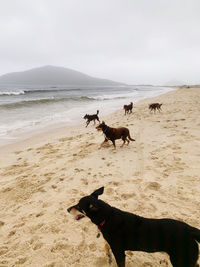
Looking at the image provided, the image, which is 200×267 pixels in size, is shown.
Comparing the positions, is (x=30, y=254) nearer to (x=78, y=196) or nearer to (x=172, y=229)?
(x=78, y=196)

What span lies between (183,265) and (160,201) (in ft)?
5.15

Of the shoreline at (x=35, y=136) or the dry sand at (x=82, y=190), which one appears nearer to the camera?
the dry sand at (x=82, y=190)

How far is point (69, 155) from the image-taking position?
594cm

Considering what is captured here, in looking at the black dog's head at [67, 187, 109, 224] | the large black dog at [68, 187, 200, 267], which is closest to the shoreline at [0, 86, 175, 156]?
the black dog's head at [67, 187, 109, 224]

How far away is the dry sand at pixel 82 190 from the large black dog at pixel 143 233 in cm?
58

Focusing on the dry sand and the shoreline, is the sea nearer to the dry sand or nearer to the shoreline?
the shoreline

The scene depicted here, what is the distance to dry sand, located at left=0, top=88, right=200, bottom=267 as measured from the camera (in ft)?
8.16

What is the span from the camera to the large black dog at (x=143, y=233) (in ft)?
5.78

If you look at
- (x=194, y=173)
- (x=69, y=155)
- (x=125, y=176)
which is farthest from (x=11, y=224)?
(x=194, y=173)

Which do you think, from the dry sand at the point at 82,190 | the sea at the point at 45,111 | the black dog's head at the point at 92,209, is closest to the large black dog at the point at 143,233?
the black dog's head at the point at 92,209

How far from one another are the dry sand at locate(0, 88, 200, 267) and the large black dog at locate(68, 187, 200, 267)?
0.58 meters

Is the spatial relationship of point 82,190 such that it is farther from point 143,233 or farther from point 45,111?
point 45,111

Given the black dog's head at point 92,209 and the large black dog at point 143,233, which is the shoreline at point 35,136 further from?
the large black dog at point 143,233

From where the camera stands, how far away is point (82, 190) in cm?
384
